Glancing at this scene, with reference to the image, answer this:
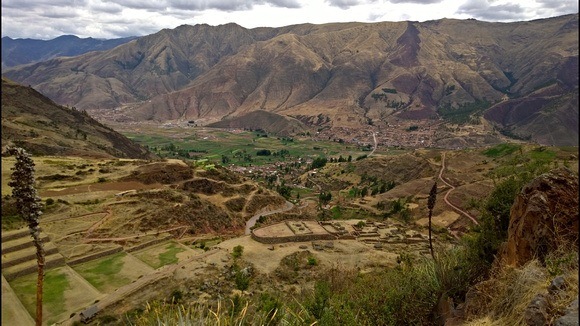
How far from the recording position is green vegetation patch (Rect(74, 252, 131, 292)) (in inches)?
1498

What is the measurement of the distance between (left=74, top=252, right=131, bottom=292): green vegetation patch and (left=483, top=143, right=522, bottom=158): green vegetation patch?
89222mm

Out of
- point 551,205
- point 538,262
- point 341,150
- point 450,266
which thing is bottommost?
point 341,150

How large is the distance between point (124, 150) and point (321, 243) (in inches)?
3881

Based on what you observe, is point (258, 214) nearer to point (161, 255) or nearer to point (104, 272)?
point (161, 255)

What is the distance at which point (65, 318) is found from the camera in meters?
30.8

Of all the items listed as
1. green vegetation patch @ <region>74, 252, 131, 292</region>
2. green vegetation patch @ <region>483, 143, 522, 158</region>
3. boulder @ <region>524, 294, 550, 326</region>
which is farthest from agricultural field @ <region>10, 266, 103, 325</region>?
green vegetation patch @ <region>483, 143, 522, 158</region>

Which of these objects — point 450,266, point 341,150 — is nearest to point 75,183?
point 450,266

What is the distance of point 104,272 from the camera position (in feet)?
133

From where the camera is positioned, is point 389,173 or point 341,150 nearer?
point 389,173

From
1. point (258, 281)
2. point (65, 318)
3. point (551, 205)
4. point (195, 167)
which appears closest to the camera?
point (551, 205)

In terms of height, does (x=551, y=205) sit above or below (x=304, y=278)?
above

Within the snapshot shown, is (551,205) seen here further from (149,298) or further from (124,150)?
(124,150)

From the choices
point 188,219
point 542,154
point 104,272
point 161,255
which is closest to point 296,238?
point 161,255

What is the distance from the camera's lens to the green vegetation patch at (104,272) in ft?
125
